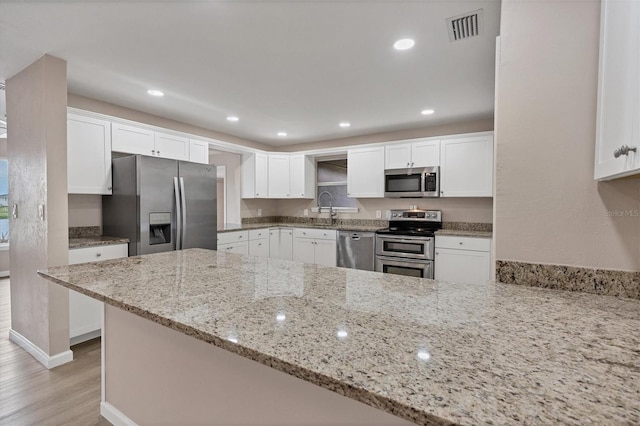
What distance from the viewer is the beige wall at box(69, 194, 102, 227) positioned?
331cm

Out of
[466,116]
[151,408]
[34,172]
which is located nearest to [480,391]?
[151,408]

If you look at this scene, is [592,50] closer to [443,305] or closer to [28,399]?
[443,305]

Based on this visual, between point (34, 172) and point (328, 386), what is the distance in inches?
124

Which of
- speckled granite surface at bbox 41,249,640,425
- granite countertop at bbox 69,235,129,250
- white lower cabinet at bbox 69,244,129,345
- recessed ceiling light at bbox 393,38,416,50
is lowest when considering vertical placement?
white lower cabinet at bbox 69,244,129,345

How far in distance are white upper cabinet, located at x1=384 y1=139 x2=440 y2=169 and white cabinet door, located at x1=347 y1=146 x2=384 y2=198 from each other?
14cm

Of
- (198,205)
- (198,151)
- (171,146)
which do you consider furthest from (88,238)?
(198,151)

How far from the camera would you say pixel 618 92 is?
3.29ft

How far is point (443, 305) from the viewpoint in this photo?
1.05m

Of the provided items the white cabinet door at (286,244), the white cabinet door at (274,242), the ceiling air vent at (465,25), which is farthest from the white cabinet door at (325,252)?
the ceiling air vent at (465,25)

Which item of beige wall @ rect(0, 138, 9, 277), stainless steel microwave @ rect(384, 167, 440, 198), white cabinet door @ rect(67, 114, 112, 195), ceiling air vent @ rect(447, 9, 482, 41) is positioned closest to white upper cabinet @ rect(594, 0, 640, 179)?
ceiling air vent @ rect(447, 9, 482, 41)

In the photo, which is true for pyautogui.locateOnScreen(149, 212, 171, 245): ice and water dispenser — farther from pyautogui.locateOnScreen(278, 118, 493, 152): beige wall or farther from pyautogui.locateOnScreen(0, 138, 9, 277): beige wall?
pyautogui.locateOnScreen(0, 138, 9, 277): beige wall

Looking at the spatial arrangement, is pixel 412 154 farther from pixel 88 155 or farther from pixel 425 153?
pixel 88 155

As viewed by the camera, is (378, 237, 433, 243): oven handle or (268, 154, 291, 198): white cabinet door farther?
(268, 154, 291, 198): white cabinet door

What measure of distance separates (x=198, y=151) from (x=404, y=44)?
3.06 m
